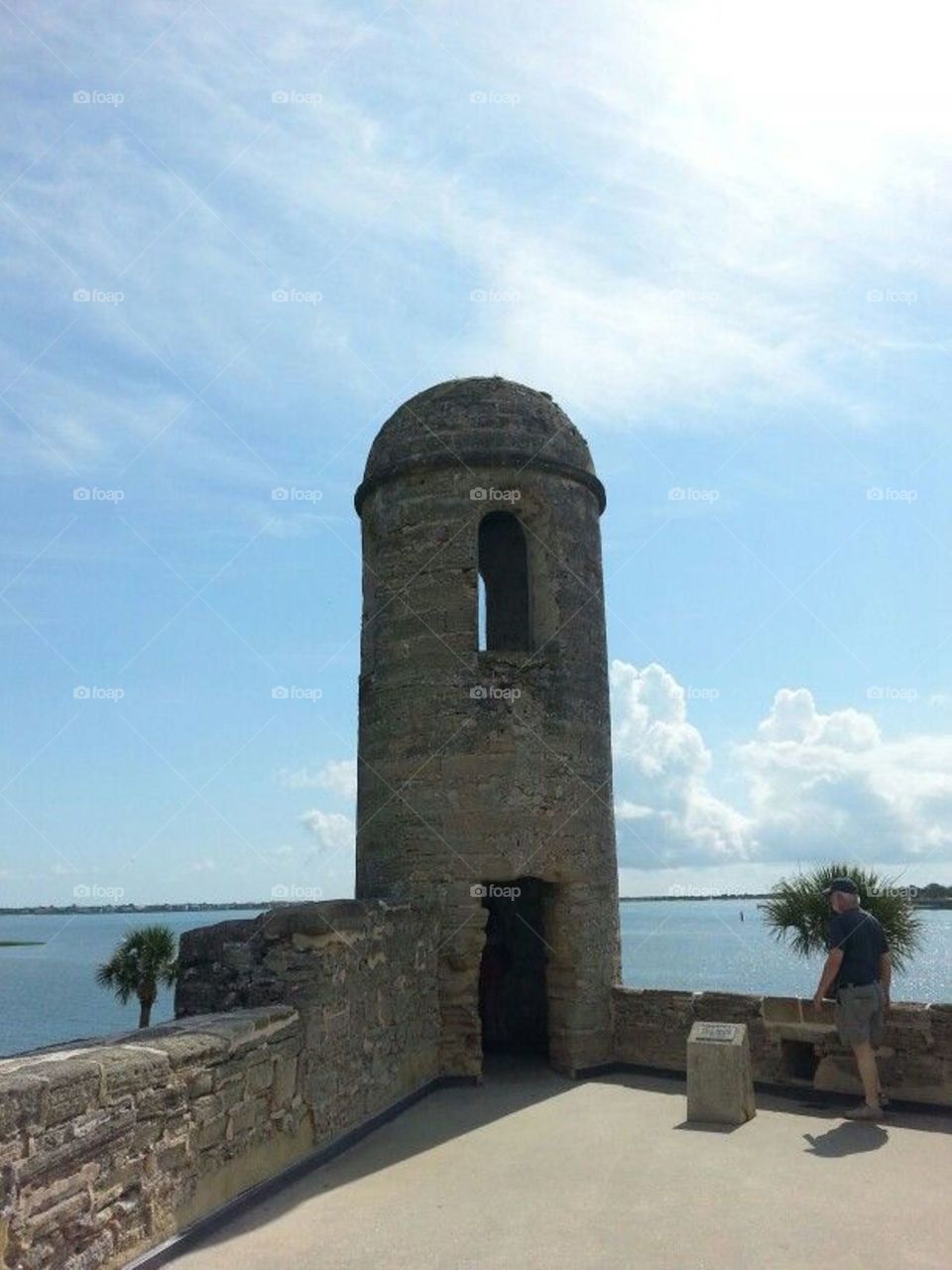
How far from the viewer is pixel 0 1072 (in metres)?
3.79

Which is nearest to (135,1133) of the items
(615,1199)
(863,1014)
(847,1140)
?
(615,1199)

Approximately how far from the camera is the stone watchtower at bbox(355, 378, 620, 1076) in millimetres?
9086

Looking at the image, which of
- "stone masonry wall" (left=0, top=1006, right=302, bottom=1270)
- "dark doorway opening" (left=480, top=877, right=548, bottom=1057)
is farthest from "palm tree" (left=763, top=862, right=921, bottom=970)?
"stone masonry wall" (left=0, top=1006, right=302, bottom=1270)

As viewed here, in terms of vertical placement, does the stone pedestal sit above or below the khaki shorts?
below

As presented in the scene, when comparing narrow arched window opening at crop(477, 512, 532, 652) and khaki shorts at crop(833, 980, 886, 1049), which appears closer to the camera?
khaki shorts at crop(833, 980, 886, 1049)

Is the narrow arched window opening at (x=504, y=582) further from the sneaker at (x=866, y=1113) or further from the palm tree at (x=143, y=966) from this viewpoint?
the palm tree at (x=143, y=966)

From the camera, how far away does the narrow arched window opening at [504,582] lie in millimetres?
11695

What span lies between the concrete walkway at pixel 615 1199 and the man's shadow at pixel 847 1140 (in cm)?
1

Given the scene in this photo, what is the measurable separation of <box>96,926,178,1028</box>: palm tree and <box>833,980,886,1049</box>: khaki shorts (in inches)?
602

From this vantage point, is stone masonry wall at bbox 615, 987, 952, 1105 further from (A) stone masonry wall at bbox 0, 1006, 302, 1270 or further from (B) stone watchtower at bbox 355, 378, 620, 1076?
(A) stone masonry wall at bbox 0, 1006, 302, 1270

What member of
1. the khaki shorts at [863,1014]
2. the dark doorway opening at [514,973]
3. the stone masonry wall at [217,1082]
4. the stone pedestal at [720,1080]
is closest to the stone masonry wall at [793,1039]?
the khaki shorts at [863,1014]

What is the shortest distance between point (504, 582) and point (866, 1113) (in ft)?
22.4

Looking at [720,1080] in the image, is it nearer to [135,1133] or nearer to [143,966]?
[135,1133]

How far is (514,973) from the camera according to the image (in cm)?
1153
